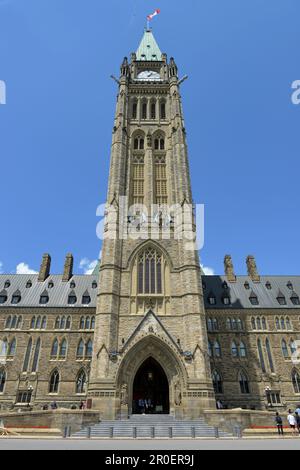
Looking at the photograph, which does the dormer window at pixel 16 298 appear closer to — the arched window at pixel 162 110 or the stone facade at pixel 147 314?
the stone facade at pixel 147 314

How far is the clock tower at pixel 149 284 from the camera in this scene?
73.5 ft

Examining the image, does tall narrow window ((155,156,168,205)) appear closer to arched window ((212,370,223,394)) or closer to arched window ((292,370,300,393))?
arched window ((212,370,223,394))

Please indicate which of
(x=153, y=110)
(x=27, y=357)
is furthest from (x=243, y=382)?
(x=153, y=110)

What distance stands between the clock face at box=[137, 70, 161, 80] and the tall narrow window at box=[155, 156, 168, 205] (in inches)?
698

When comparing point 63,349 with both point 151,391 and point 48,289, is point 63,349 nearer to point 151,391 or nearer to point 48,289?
point 48,289

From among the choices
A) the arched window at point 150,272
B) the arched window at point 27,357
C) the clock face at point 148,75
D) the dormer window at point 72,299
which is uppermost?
the clock face at point 148,75

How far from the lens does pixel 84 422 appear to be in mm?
18672

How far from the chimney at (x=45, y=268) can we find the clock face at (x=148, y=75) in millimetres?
31651

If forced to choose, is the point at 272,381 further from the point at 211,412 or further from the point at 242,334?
the point at 211,412

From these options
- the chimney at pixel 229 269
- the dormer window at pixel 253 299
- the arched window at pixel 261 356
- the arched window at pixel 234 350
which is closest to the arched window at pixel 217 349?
the arched window at pixel 234 350

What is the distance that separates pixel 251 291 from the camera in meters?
38.2

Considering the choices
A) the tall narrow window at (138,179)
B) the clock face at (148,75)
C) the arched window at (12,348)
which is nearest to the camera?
the arched window at (12,348)

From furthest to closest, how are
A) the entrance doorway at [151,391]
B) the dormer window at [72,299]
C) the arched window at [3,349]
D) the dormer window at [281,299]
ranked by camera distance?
the dormer window at [281,299] → the dormer window at [72,299] → the arched window at [3,349] → the entrance doorway at [151,391]
